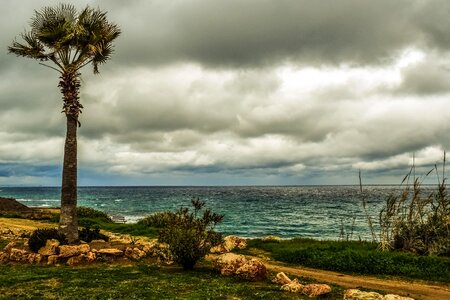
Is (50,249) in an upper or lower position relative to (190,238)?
lower

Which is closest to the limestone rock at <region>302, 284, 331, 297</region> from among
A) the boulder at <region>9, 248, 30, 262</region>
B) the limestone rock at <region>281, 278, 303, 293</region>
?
the limestone rock at <region>281, 278, 303, 293</region>

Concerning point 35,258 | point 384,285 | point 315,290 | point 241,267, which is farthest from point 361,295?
point 35,258

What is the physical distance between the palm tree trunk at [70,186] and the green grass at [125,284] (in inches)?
160

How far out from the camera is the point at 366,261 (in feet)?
68.2

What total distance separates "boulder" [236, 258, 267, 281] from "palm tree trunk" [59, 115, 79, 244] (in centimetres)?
1063

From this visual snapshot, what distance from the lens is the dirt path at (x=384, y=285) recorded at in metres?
15.5

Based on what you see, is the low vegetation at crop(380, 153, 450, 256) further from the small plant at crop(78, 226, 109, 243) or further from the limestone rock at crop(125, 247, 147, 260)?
the small plant at crop(78, 226, 109, 243)

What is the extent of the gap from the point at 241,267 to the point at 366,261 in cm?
803

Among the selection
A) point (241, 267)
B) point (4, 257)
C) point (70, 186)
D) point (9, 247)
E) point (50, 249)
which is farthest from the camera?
point (70, 186)

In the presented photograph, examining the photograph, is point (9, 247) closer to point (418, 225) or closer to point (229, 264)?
point (229, 264)

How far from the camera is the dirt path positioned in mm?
15508

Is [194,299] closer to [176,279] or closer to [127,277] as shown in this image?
[176,279]

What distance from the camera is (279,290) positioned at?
47.2 feet

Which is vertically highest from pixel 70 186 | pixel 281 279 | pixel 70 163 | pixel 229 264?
pixel 70 163
